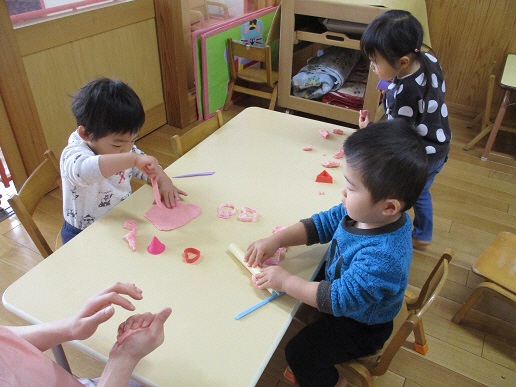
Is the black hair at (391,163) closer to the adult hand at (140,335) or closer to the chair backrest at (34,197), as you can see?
the adult hand at (140,335)

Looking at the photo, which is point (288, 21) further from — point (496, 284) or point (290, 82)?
point (496, 284)

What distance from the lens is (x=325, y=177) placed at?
136 centimetres

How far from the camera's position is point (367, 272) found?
35.4 inches

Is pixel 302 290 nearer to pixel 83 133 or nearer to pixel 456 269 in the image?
pixel 83 133

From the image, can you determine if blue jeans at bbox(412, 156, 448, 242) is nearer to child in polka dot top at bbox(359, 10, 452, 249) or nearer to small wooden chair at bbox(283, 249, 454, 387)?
child in polka dot top at bbox(359, 10, 452, 249)

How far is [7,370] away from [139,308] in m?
0.28

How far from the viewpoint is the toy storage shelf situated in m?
2.63

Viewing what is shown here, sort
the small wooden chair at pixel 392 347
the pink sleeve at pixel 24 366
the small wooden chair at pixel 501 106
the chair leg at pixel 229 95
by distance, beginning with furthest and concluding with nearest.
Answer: the chair leg at pixel 229 95, the small wooden chair at pixel 501 106, the small wooden chair at pixel 392 347, the pink sleeve at pixel 24 366

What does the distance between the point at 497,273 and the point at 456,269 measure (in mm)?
387

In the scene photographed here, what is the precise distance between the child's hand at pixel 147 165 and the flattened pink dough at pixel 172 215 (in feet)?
0.33

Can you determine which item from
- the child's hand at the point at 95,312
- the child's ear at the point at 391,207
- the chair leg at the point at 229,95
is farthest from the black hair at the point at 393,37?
the chair leg at the point at 229,95

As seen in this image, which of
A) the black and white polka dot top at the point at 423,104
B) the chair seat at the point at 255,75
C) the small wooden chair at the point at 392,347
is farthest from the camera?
the chair seat at the point at 255,75

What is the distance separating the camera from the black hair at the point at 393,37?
4.95 feet

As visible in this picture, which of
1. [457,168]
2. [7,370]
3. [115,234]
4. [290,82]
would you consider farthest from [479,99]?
[7,370]
